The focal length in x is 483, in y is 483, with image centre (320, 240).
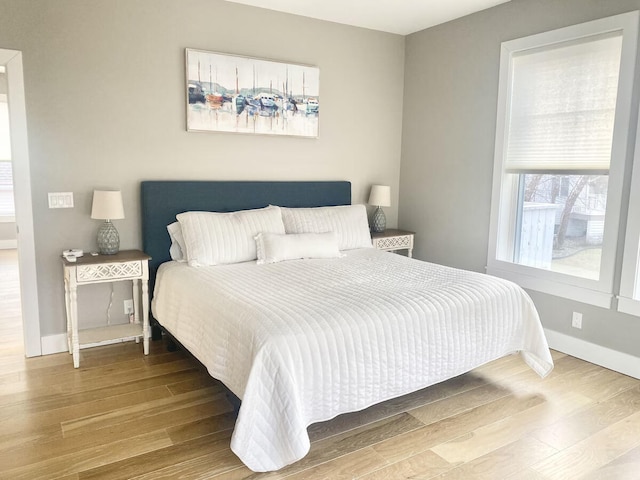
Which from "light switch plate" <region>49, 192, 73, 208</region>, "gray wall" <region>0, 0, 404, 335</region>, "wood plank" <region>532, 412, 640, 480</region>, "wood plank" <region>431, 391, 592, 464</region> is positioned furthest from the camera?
"light switch plate" <region>49, 192, 73, 208</region>

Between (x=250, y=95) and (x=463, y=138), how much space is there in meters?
1.93

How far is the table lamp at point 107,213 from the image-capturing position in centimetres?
340

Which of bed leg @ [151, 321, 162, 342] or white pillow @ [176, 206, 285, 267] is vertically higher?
white pillow @ [176, 206, 285, 267]

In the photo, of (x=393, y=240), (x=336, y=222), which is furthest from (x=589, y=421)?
(x=393, y=240)

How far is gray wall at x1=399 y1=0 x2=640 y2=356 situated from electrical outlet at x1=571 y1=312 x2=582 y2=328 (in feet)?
0.11

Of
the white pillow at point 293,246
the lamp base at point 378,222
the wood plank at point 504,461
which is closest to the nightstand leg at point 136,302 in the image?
the white pillow at point 293,246

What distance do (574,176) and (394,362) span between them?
83.5 inches

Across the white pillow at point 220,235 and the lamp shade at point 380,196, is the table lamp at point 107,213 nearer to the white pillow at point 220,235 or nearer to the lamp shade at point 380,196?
the white pillow at point 220,235

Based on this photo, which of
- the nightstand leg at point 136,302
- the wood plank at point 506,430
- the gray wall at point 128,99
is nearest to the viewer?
the wood plank at point 506,430

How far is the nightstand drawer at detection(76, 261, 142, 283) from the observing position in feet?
10.7

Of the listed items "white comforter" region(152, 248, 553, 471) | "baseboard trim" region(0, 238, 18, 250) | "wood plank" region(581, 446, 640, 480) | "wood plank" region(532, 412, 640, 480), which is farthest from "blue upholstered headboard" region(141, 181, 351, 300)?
"baseboard trim" region(0, 238, 18, 250)

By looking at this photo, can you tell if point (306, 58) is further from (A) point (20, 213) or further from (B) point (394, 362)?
(B) point (394, 362)

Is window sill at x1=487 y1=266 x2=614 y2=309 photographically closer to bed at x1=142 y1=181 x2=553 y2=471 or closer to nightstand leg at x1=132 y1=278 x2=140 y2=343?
bed at x1=142 y1=181 x2=553 y2=471

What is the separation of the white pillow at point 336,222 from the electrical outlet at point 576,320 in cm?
170
